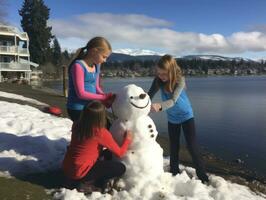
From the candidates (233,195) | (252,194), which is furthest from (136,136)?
(252,194)

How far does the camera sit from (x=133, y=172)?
249 inches

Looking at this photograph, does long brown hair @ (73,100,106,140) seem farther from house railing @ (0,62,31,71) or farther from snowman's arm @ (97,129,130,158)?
house railing @ (0,62,31,71)

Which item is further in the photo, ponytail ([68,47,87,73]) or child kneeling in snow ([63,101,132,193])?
ponytail ([68,47,87,73])

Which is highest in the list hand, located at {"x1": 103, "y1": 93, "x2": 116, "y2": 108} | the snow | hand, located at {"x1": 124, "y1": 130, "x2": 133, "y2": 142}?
hand, located at {"x1": 103, "y1": 93, "x2": 116, "y2": 108}

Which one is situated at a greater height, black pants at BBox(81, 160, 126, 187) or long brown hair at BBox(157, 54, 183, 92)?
long brown hair at BBox(157, 54, 183, 92)

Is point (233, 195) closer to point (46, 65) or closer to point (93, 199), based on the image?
point (93, 199)

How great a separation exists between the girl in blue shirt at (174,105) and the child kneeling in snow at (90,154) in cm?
106

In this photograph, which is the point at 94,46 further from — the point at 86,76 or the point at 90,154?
the point at 90,154

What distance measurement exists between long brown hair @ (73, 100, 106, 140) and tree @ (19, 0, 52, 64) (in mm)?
71430

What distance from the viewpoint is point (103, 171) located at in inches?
241

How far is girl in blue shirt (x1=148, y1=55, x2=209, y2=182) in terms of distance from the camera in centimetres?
700

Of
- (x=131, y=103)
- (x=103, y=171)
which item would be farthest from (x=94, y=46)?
(x=103, y=171)

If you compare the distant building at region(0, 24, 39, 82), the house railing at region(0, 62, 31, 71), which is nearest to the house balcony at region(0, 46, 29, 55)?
the distant building at region(0, 24, 39, 82)

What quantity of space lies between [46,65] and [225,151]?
71.1 m
